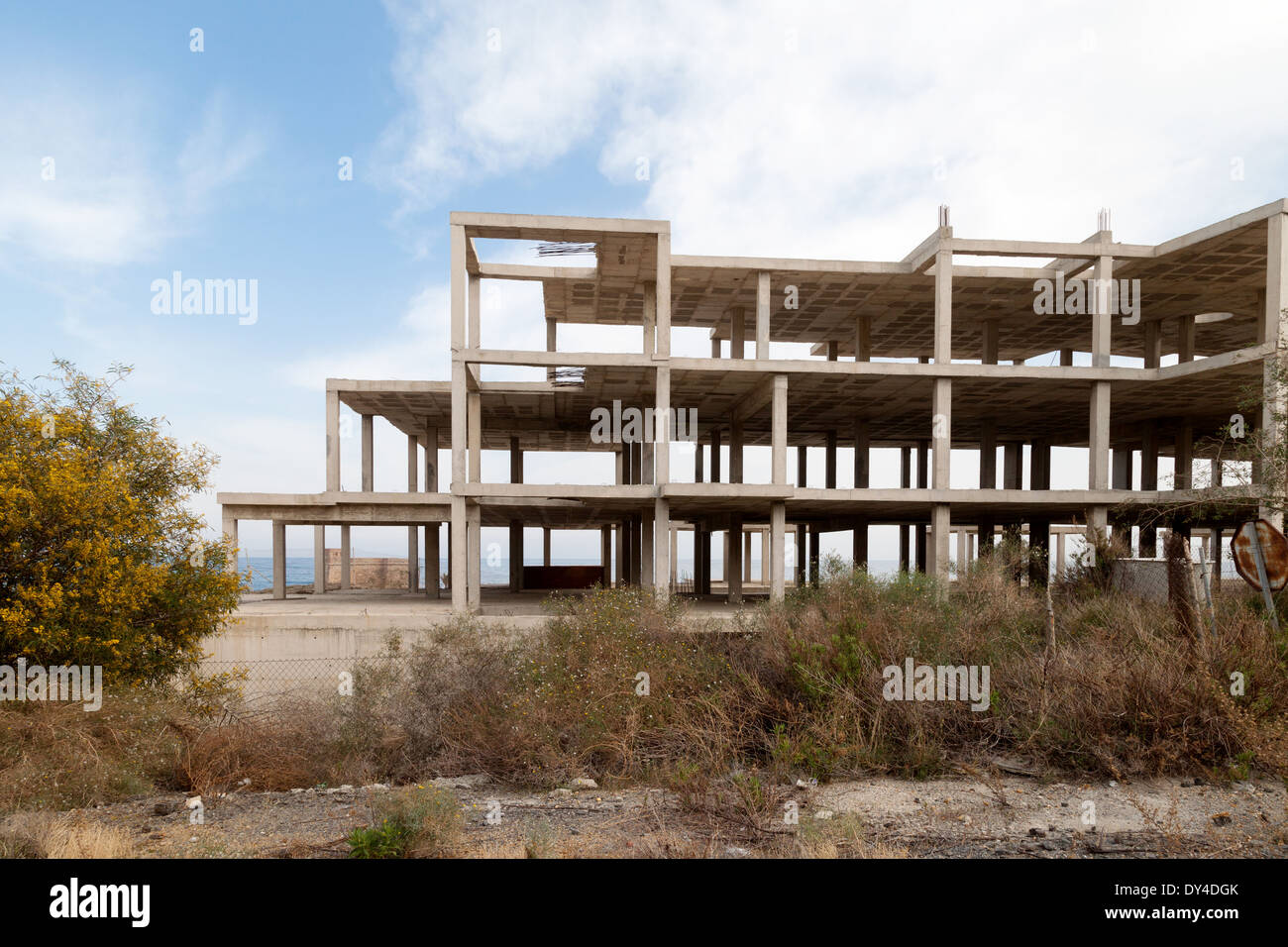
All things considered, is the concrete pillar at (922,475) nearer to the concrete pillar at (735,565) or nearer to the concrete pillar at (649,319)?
the concrete pillar at (735,565)

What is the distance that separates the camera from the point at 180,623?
1172cm

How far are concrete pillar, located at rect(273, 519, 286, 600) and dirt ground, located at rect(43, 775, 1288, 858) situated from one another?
21525 millimetres

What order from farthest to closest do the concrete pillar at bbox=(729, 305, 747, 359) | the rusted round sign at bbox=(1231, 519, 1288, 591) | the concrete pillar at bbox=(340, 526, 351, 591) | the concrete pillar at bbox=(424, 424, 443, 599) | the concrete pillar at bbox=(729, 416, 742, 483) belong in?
the concrete pillar at bbox=(340, 526, 351, 591)
the concrete pillar at bbox=(424, 424, 443, 599)
the concrete pillar at bbox=(729, 416, 742, 483)
the concrete pillar at bbox=(729, 305, 747, 359)
the rusted round sign at bbox=(1231, 519, 1288, 591)

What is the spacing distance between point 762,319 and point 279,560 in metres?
20.8

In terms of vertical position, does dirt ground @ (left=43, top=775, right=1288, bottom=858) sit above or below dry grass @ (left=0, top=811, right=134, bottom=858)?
below

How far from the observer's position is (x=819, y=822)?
23.8 feet

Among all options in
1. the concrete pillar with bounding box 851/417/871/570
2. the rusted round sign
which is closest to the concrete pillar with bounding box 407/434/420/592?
the concrete pillar with bounding box 851/417/871/570

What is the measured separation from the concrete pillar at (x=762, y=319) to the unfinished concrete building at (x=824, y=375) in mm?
80

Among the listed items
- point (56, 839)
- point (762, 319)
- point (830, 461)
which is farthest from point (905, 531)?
point (56, 839)

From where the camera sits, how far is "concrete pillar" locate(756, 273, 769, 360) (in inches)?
915

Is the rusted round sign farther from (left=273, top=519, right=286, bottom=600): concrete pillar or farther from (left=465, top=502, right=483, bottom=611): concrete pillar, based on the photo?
(left=273, top=519, right=286, bottom=600): concrete pillar

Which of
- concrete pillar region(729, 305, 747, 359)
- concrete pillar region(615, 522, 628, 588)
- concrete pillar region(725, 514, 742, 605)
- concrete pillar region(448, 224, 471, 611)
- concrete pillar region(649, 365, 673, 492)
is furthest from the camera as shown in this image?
concrete pillar region(615, 522, 628, 588)
